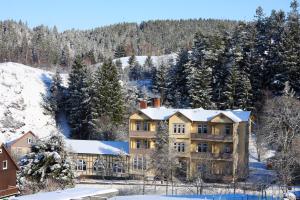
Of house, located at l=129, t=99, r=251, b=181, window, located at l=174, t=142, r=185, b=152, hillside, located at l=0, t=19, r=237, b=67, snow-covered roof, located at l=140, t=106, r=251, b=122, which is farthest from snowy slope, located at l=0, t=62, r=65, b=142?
hillside, located at l=0, t=19, r=237, b=67

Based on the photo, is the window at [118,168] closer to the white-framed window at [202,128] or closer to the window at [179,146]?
the window at [179,146]

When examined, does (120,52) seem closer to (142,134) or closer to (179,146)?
(142,134)

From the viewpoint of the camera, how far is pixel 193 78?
65.6 m

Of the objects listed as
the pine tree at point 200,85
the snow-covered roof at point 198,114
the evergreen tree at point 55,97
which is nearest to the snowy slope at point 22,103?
the evergreen tree at point 55,97

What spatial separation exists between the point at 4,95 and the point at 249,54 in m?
35.4

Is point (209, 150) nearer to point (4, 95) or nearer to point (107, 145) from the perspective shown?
point (107, 145)

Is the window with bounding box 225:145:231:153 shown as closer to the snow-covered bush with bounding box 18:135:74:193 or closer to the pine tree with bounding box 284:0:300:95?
the snow-covered bush with bounding box 18:135:74:193

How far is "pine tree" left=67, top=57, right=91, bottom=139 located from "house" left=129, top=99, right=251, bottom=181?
53.8 ft

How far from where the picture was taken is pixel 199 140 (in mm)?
49656

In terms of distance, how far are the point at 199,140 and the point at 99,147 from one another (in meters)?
10.2

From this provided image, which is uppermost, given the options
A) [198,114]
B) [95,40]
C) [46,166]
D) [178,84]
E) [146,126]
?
[95,40]

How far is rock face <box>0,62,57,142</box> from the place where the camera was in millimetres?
69438

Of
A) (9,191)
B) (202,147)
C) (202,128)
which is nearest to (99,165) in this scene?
(202,147)

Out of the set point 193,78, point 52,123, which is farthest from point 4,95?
point 193,78
